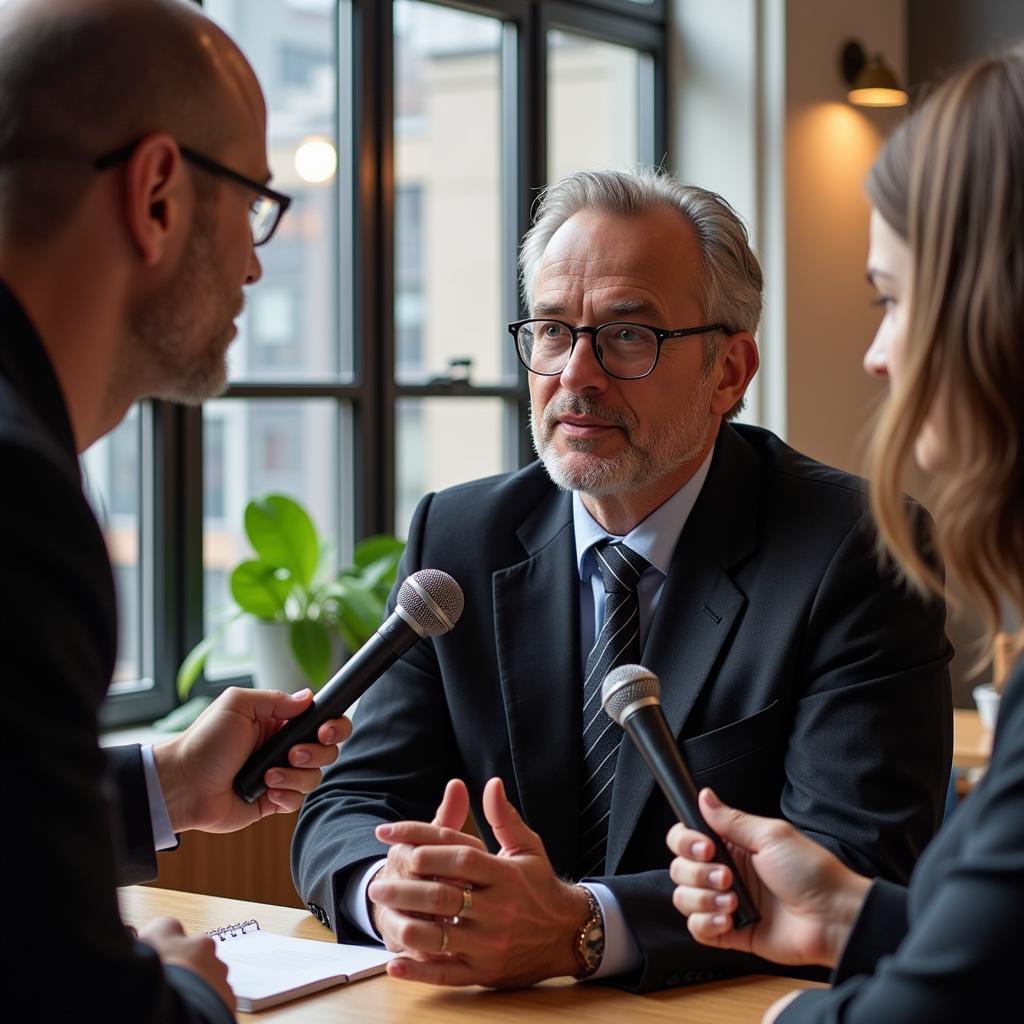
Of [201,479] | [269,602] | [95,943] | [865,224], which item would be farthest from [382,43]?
[95,943]

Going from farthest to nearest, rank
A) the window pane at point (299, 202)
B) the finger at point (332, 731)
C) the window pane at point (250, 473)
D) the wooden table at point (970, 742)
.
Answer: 1. the window pane at point (299, 202)
2. the window pane at point (250, 473)
3. the wooden table at point (970, 742)
4. the finger at point (332, 731)

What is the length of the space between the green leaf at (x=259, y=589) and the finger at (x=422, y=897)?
7.06ft

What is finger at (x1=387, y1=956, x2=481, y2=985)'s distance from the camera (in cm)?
158

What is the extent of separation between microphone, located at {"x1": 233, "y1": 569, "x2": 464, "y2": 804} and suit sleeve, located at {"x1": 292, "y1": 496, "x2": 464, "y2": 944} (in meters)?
0.24

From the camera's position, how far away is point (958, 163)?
1.16m

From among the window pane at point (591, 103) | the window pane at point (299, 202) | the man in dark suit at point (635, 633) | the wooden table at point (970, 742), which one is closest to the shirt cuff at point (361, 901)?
the man in dark suit at point (635, 633)

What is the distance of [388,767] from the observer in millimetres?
2189

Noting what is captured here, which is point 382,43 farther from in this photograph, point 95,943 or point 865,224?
point 95,943

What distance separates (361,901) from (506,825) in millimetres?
264

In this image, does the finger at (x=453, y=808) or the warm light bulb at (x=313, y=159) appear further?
the warm light bulb at (x=313, y=159)

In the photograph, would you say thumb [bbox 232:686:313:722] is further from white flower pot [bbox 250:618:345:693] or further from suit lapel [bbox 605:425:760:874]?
white flower pot [bbox 250:618:345:693]

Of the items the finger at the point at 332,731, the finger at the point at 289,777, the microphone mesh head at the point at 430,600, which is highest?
the microphone mesh head at the point at 430,600

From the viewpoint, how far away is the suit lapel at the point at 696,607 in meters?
2.00

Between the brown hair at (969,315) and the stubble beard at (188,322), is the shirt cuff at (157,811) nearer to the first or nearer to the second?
the stubble beard at (188,322)
